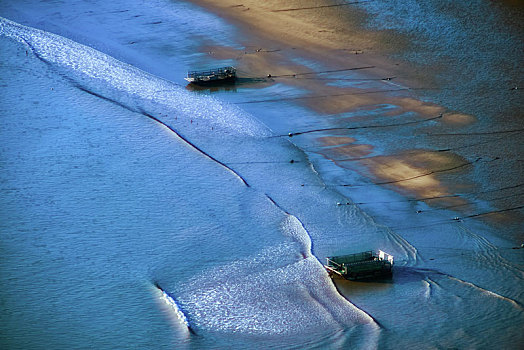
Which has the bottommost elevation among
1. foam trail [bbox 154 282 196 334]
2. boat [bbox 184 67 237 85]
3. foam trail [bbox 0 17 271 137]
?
foam trail [bbox 154 282 196 334]

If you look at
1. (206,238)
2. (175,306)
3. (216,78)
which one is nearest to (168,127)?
(216,78)

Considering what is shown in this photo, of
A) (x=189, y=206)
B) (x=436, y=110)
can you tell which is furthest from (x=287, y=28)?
(x=189, y=206)

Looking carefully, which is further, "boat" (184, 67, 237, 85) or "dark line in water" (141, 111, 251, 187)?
"boat" (184, 67, 237, 85)

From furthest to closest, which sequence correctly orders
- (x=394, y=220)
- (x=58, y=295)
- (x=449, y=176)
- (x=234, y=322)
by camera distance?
(x=449, y=176)
(x=394, y=220)
(x=58, y=295)
(x=234, y=322)

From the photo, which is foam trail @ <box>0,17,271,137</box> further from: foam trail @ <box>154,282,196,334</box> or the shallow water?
foam trail @ <box>154,282,196,334</box>

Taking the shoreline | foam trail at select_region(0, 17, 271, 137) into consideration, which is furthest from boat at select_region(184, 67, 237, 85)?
the shoreline

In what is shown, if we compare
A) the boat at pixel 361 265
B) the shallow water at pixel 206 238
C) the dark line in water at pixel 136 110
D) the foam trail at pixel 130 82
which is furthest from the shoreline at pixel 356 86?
the boat at pixel 361 265

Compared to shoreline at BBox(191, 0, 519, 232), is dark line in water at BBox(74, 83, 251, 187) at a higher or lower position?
lower

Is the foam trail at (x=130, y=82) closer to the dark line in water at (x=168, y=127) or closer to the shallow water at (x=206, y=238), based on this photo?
the shallow water at (x=206, y=238)

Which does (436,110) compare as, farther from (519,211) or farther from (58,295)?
(58,295)
